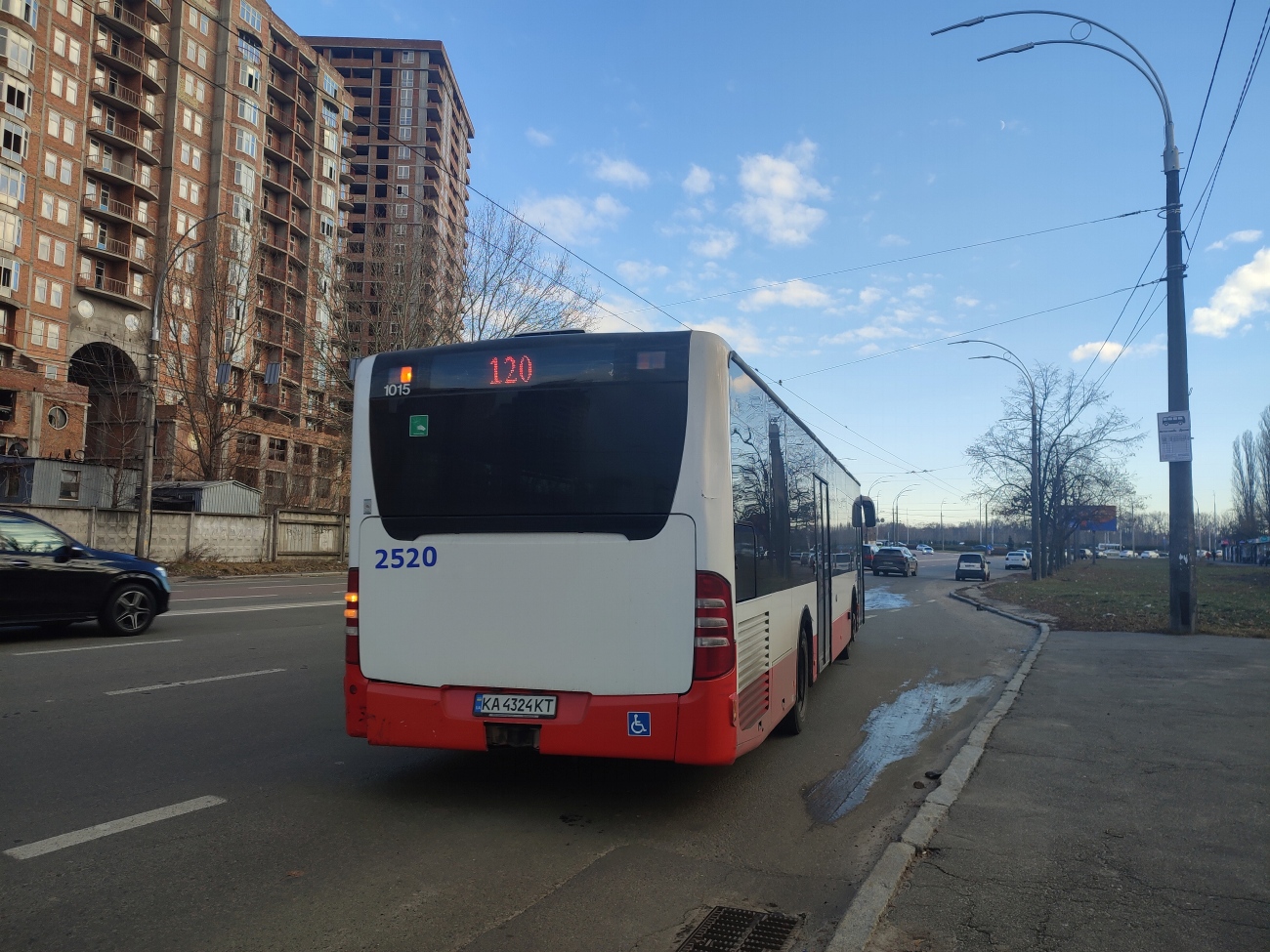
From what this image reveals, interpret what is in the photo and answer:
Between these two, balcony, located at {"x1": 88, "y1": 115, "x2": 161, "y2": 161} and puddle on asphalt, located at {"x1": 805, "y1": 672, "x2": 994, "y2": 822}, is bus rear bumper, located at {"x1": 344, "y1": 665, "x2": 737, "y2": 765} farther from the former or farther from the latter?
balcony, located at {"x1": 88, "y1": 115, "x2": 161, "y2": 161}

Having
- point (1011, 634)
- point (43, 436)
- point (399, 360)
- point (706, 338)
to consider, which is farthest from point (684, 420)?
point (43, 436)

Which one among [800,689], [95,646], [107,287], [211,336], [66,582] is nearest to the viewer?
[800,689]

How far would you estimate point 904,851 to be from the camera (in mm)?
4438

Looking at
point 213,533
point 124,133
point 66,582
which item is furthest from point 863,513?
point 124,133

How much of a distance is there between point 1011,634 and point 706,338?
47.3ft

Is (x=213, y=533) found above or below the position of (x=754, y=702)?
above

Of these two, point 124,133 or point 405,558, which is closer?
point 405,558

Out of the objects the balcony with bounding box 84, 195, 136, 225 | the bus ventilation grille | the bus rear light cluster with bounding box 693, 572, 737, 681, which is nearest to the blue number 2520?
the bus rear light cluster with bounding box 693, 572, 737, 681

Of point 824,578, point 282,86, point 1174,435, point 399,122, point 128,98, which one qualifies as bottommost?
point 824,578

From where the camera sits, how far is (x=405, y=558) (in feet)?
17.6

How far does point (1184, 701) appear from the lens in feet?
29.5

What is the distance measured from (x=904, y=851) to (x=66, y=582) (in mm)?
10908

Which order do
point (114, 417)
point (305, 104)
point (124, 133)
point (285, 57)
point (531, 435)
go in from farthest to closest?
point (305, 104)
point (285, 57)
point (124, 133)
point (114, 417)
point (531, 435)

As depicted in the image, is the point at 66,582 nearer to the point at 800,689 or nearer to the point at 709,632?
the point at 800,689
